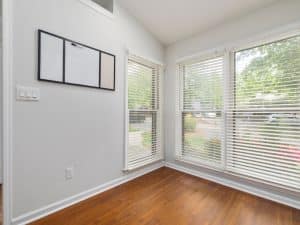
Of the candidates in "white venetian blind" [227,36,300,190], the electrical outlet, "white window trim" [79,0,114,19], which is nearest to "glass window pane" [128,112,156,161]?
the electrical outlet

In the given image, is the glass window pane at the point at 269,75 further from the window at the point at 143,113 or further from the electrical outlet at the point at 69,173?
the electrical outlet at the point at 69,173

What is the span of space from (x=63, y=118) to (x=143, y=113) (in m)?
1.29

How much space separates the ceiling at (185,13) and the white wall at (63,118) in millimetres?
278

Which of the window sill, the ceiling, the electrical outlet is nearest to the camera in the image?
the electrical outlet

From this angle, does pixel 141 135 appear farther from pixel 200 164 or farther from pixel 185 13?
pixel 185 13

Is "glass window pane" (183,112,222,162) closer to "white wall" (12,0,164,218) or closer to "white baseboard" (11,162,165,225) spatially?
"white baseboard" (11,162,165,225)

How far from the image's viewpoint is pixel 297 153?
1.79m

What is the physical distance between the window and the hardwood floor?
1.75ft

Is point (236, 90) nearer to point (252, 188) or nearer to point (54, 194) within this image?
point (252, 188)

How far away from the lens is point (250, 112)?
212 centimetres

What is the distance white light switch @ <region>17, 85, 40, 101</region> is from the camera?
1.48 m

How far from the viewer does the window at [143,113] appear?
2506mm

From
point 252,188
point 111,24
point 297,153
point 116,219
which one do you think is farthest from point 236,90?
point 116,219

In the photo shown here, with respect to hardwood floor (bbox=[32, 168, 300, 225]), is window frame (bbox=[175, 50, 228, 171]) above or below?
above
